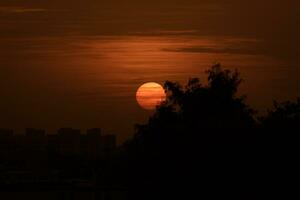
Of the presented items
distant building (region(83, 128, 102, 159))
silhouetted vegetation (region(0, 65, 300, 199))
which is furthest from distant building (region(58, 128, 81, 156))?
silhouetted vegetation (region(0, 65, 300, 199))

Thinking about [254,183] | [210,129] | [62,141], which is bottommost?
[254,183]

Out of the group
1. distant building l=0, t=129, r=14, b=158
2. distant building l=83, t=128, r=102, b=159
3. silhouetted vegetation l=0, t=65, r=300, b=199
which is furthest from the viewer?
distant building l=83, t=128, r=102, b=159

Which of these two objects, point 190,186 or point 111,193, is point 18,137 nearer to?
point 111,193

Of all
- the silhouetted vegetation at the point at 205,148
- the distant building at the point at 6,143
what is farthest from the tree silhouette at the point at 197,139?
the distant building at the point at 6,143

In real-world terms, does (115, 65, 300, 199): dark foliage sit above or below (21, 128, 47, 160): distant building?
below

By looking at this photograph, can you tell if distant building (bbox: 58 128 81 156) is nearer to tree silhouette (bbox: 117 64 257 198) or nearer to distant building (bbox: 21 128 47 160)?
distant building (bbox: 21 128 47 160)

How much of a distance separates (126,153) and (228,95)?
5.45 m

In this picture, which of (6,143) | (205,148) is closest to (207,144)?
(205,148)

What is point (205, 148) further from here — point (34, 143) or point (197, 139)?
point (34, 143)

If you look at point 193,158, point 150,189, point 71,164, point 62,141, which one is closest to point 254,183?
point 193,158

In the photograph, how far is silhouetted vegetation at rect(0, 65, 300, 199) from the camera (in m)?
36.7

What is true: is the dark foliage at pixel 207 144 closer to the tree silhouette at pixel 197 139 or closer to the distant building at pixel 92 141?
the tree silhouette at pixel 197 139

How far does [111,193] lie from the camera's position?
4700cm

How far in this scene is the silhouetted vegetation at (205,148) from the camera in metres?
36.7
